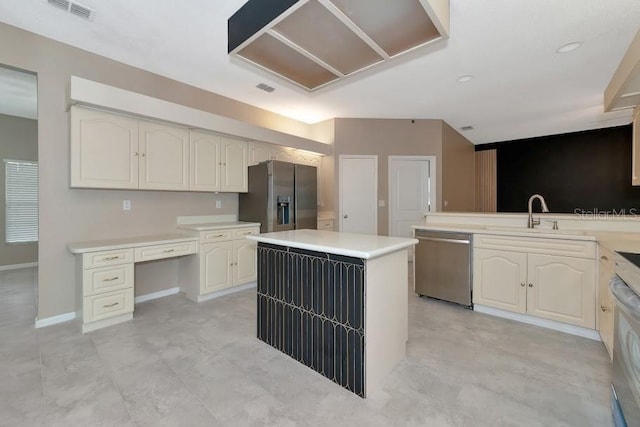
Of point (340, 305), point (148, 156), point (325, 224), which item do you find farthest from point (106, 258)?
point (325, 224)

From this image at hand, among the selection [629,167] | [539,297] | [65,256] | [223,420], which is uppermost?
[629,167]

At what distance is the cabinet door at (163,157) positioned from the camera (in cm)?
304

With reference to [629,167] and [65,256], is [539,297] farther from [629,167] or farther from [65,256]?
[629,167]

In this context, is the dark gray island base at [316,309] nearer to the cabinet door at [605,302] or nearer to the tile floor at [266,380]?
the tile floor at [266,380]

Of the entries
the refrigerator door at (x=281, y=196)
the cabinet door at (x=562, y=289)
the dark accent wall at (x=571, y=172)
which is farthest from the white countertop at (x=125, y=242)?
the dark accent wall at (x=571, y=172)

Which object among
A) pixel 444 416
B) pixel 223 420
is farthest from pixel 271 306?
pixel 444 416

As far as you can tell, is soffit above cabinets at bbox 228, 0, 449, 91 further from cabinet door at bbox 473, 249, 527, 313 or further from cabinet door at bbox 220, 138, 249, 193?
cabinet door at bbox 473, 249, 527, 313

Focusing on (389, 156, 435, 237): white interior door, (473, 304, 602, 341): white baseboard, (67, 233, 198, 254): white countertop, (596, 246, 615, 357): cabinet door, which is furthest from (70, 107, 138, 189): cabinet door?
(596, 246, 615, 357): cabinet door

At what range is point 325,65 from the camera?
87.3 inches

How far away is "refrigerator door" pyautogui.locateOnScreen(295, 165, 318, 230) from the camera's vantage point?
4.10 m

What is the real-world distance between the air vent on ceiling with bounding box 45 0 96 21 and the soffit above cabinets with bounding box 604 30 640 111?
4035 millimetres

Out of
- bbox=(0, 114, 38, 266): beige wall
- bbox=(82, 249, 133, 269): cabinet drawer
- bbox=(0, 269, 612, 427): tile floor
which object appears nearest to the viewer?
bbox=(0, 269, 612, 427): tile floor

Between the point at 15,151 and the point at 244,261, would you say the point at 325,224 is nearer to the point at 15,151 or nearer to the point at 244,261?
the point at 244,261

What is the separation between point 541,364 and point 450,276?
117 cm
